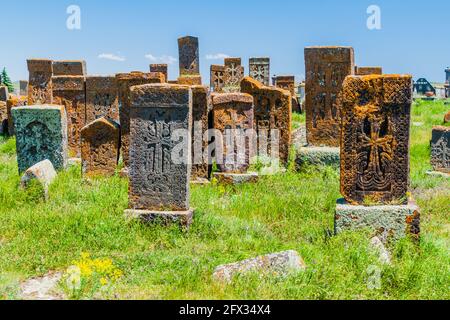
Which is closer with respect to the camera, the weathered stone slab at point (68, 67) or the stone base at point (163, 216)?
the stone base at point (163, 216)

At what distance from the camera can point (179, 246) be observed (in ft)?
17.9

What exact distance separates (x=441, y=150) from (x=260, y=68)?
1195 cm

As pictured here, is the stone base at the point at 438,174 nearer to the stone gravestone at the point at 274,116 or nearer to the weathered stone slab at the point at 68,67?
the stone gravestone at the point at 274,116

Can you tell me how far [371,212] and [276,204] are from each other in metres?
1.78

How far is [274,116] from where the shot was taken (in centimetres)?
990

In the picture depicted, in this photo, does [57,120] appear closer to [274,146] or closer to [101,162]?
[101,162]

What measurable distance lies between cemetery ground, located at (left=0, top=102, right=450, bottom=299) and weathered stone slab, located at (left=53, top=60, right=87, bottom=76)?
7.55 metres

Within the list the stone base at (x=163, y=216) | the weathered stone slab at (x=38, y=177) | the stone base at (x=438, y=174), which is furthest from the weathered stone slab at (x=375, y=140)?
Result: the stone base at (x=438, y=174)

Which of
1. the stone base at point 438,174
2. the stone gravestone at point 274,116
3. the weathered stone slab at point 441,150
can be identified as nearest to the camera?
the stone gravestone at point 274,116

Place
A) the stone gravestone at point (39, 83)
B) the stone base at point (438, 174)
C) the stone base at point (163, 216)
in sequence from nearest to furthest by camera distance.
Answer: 1. the stone base at point (163, 216)
2. the stone base at point (438, 174)
3. the stone gravestone at point (39, 83)

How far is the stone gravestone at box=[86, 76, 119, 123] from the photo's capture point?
1133 centimetres

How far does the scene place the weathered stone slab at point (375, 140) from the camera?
5.42m

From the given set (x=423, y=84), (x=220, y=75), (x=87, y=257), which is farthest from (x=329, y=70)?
(x=423, y=84)

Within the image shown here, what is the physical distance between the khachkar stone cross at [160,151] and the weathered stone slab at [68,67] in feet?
32.0
